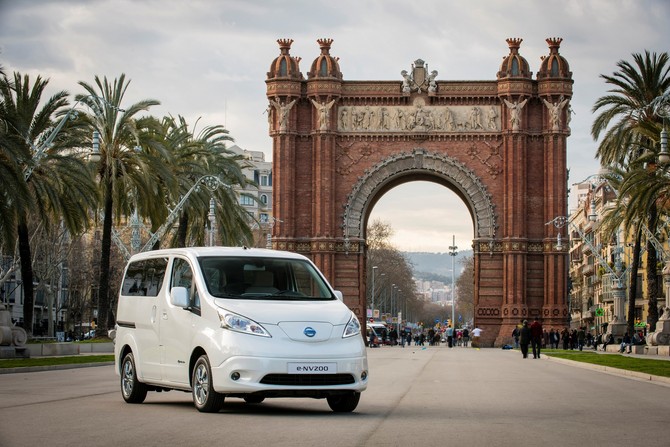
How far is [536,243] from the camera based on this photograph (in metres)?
64.4

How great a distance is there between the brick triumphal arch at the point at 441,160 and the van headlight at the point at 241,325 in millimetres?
50155

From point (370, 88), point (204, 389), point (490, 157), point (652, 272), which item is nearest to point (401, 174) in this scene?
point (490, 157)

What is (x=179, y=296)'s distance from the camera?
1427cm

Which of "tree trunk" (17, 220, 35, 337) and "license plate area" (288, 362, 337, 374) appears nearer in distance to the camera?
"license plate area" (288, 362, 337, 374)

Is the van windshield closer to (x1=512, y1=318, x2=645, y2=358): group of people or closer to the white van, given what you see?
the white van

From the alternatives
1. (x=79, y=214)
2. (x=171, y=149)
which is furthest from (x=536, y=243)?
(x=79, y=214)

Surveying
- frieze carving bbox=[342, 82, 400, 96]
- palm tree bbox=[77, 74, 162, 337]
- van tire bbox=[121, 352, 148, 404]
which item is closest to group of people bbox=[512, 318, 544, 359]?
palm tree bbox=[77, 74, 162, 337]

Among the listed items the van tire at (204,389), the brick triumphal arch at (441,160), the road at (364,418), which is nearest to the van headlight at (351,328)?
the road at (364,418)

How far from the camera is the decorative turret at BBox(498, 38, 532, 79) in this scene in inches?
2534

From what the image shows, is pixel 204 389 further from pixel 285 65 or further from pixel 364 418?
pixel 285 65

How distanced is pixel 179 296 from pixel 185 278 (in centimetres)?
73

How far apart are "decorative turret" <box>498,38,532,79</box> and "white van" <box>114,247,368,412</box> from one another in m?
Result: 50.4

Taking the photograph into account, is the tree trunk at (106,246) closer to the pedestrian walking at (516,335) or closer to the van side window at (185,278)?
the pedestrian walking at (516,335)

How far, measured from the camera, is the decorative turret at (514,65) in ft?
211
